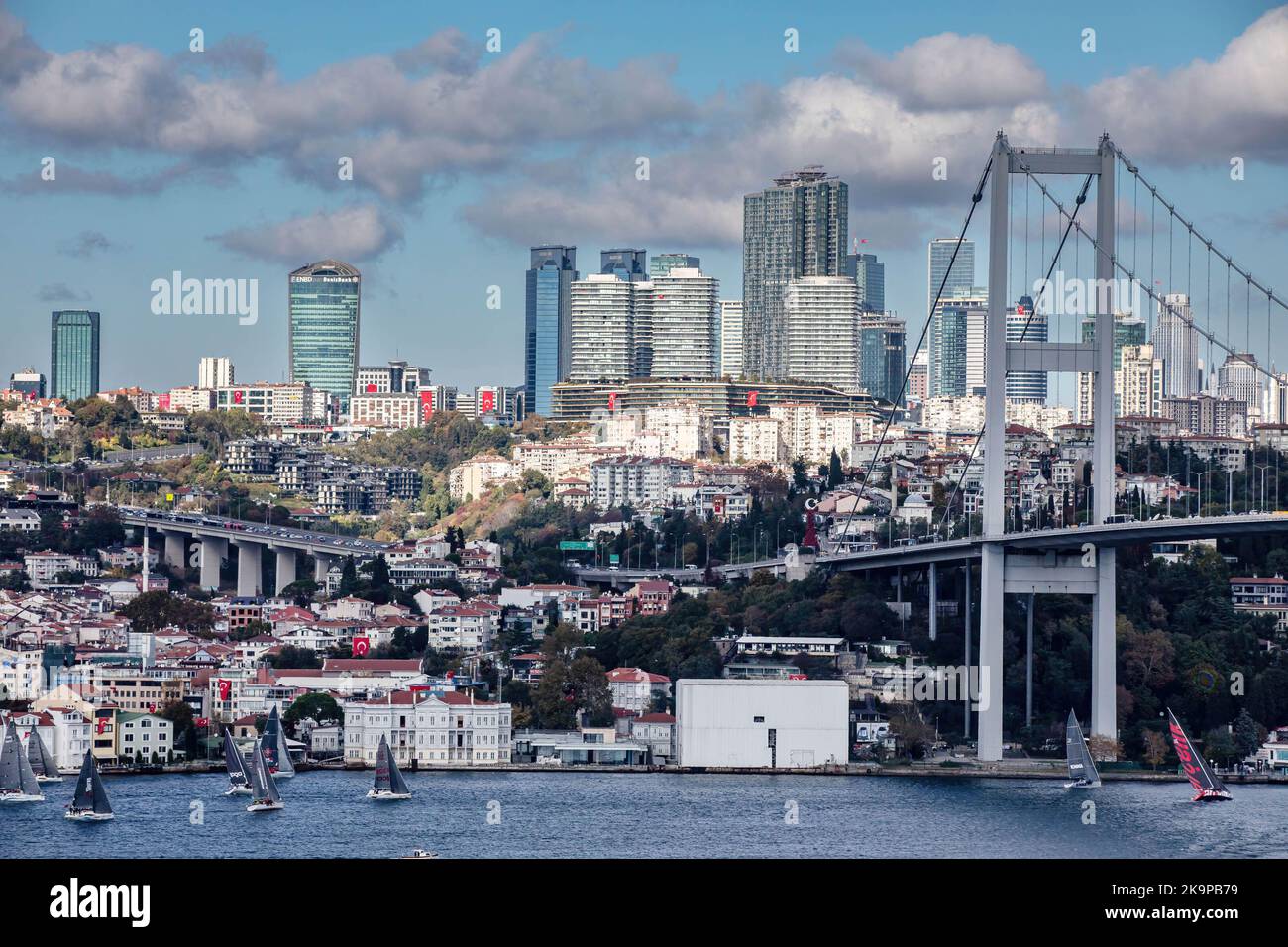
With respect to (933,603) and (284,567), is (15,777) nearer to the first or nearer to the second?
(933,603)

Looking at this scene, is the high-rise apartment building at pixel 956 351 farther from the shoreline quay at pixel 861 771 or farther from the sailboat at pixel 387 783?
the sailboat at pixel 387 783

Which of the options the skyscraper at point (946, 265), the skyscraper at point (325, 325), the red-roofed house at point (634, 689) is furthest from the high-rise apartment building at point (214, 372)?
the red-roofed house at point (634, 689)

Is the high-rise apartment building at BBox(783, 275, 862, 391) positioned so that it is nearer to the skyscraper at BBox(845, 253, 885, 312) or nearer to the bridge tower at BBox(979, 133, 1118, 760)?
the skyscraper at BBox(845, 253, 885, 312)

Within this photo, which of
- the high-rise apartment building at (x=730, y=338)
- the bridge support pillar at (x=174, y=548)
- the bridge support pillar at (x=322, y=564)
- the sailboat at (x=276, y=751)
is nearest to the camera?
the sailboat at (x=276, y=751)
